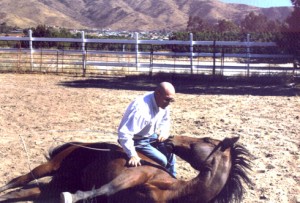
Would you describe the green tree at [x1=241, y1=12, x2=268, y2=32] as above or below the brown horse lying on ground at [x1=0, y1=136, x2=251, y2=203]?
above

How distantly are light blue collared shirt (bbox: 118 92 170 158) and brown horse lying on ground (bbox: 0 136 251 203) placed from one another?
0.22 metres

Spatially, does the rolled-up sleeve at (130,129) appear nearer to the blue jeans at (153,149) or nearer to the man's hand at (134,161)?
the man's hand at (134,161)

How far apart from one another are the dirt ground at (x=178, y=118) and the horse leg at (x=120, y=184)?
1161mm

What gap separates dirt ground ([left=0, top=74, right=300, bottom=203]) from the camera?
6359mm

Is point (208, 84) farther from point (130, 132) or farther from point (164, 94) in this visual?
point (130, 132)

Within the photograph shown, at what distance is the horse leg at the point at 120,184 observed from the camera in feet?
13.7

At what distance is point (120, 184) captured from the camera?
4352 mm

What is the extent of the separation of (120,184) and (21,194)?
1513mm

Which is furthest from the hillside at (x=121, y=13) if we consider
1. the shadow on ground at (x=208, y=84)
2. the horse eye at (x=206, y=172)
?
the horse eye at (x=206, y=172)

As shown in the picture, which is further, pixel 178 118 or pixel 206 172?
pixel 178 118

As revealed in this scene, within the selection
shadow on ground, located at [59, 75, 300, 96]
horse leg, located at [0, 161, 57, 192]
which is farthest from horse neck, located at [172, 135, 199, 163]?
shadow on ground, located at [59, 75, 300, 96]

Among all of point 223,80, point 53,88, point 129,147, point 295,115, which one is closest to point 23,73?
point 53,88

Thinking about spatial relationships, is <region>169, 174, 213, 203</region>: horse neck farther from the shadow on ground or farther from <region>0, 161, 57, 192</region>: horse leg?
the shadow on ground

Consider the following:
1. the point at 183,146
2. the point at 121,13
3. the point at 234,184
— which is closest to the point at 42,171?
the point at 183,146
